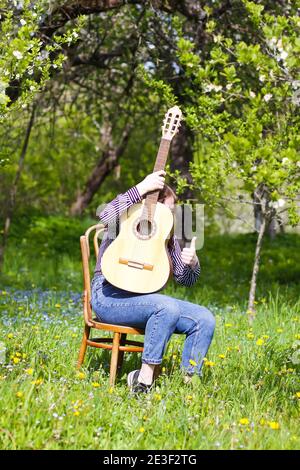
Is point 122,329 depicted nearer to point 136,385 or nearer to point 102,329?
point 102,329

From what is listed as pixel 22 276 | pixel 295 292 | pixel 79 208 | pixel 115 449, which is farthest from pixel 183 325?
pixel 79 208

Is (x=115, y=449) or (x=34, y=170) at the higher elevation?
(x=34, y=170)

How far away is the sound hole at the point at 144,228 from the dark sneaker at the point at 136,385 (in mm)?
744

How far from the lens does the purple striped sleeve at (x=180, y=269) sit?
155 inches

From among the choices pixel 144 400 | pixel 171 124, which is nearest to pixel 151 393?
pixel 144 400

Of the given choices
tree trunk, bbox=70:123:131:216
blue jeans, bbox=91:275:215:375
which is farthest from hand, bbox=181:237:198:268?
tree trunk, bbox=70:123:131:216

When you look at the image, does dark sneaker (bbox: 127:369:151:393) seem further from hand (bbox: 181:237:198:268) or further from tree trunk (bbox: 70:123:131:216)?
tree trunk (bbox: 70:123:131:216)

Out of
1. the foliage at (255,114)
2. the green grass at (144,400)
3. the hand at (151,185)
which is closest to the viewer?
the green grass at (144,400)

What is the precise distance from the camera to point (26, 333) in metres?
4.48

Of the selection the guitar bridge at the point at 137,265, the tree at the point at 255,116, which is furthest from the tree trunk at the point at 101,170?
the guitar bridge at the point at 137,265

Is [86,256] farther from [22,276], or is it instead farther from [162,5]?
[22,276]

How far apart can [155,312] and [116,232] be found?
0.64 m

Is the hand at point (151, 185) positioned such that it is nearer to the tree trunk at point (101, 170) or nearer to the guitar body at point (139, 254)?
the guitar body at point (139, 254)
